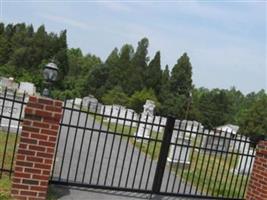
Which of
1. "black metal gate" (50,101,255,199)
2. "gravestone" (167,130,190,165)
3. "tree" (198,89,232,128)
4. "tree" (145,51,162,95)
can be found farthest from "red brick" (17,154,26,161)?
"tree" (145,51,162,95)

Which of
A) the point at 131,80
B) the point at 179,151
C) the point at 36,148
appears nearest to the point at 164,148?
the point at 36,148

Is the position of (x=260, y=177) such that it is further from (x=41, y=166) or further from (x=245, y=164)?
(x=41, y=166)

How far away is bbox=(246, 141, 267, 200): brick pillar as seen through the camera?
26.4ft

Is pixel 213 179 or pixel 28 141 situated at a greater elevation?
pixel 28 141

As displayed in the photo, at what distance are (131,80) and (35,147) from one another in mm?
47324

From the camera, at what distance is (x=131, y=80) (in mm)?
53531

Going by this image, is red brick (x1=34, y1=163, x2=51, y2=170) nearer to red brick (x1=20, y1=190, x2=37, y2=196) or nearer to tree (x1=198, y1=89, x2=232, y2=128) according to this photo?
red brick (x1=20, y1=190, x2=37, y2=196)

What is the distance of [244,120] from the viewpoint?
4297 centimetres

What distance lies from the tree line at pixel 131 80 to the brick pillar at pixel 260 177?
107ft

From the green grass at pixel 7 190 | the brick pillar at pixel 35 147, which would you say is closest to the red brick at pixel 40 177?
the brick pillar at pixel 35 147

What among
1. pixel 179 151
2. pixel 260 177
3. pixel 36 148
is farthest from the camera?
pixel 179 151

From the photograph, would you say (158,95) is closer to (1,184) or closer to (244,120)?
(244,120)

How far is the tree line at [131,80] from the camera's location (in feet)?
145

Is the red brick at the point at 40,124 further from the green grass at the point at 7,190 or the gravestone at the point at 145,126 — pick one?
the gravestone at the point at 145,126
